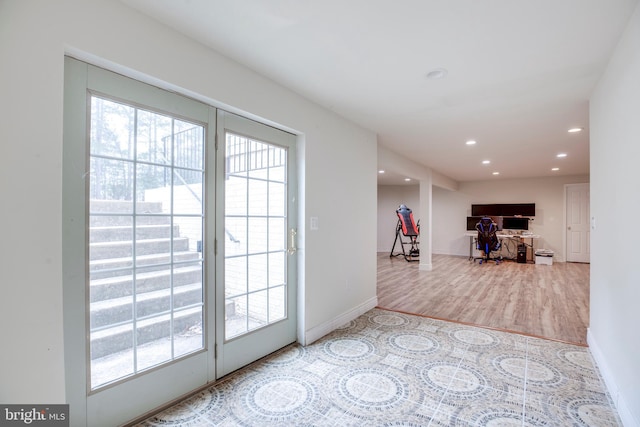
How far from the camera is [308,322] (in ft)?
9.34

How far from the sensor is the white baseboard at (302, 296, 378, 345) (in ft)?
9.37

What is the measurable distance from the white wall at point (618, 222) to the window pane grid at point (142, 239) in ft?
8.51

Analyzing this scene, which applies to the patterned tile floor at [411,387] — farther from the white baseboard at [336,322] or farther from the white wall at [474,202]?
the white wall at [474,202]

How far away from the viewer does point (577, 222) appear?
7918mm

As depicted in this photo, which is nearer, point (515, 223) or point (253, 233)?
point (253, 233)

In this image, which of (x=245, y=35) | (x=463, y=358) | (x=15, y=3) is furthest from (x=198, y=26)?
(x=463, y=358)

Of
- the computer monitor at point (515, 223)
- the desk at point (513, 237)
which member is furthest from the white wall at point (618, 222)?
the computer monitor at point (515, 223)

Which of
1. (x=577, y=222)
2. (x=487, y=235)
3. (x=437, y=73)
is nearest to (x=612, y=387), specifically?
(x=437, y=73)

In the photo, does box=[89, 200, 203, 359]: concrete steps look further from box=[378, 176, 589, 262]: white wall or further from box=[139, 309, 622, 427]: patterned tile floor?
box=[378, 176, 589, 262]: white wall

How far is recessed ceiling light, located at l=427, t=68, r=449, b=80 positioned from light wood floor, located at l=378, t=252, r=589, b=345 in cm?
269

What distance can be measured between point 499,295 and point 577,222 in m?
5.35

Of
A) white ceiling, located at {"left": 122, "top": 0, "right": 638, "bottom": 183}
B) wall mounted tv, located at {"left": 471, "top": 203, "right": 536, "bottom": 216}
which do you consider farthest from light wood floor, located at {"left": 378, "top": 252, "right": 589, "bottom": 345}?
white ceiling, located at {"left": 122, "top": 0, "right": 638, "bottom": 183}

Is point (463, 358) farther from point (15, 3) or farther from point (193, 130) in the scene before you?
point (15, 3)

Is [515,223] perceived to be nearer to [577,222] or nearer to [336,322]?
[577,222]
